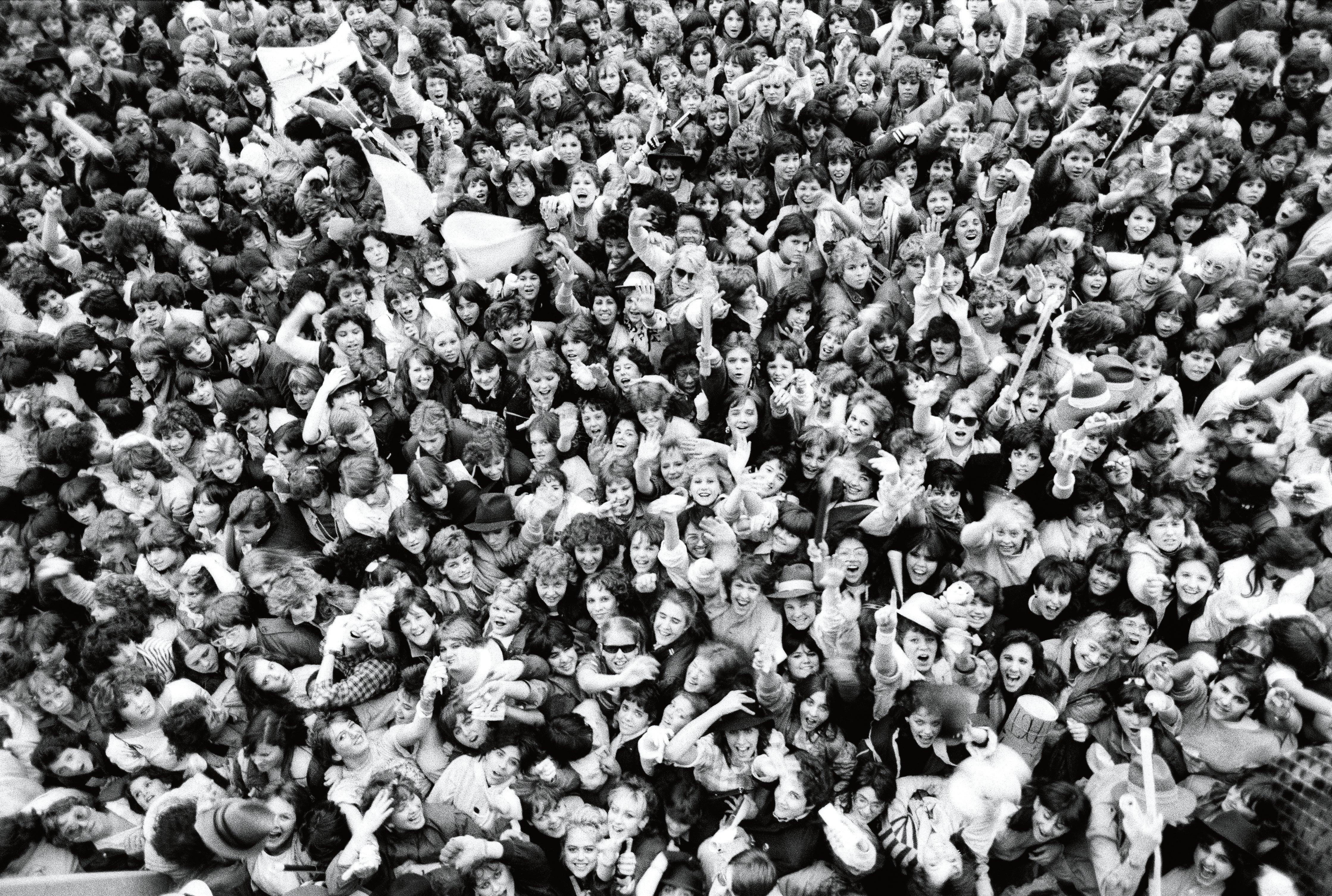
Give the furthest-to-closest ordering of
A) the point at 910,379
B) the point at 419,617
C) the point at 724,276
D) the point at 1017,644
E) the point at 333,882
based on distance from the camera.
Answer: the point at 724,276
the point at 910,379
the point at 419,617
the point at 1017,644
the point at 333,882

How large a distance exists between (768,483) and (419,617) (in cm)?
196

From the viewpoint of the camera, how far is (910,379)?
5.66 metres

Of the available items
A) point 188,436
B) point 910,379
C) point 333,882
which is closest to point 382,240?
point 188,436

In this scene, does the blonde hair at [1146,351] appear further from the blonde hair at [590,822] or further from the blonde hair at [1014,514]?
the blonde hair at [590,822]

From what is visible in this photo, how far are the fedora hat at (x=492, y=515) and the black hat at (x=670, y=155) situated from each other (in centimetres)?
322

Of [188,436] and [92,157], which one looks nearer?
[188,436]

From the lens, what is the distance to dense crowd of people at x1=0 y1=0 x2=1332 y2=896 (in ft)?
13.9

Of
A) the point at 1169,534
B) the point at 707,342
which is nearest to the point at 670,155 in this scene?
the point at 707,342

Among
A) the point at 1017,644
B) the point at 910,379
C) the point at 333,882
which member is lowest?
the point at 333,882

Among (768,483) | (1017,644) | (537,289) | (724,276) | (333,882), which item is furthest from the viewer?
(537,289)

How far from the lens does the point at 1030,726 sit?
14.3ft

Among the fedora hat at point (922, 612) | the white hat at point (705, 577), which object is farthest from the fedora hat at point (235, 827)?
the fedora hat at point (922, 612)

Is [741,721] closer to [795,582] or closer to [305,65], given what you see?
[795,582]

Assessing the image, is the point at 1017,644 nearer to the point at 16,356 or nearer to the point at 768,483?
the point at 768,483
